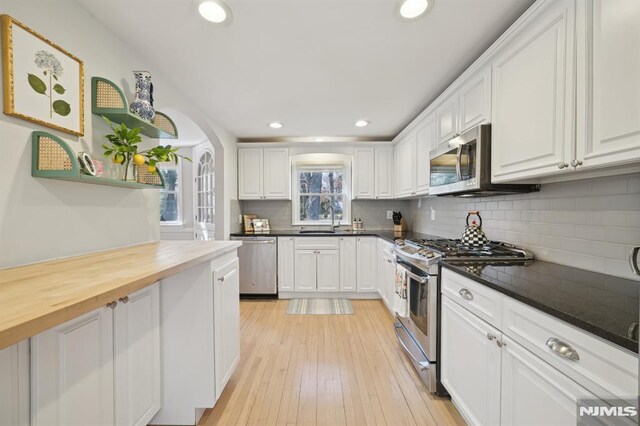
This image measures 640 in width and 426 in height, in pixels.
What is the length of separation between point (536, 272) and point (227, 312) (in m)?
1.84

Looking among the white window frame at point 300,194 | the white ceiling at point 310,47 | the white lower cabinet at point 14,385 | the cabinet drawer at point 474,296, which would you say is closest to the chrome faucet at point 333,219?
the white window frame at point 300,194

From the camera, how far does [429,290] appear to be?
5.98 feet

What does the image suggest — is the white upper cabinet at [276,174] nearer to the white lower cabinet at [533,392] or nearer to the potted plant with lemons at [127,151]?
the potted plant with lemons at [127,151]

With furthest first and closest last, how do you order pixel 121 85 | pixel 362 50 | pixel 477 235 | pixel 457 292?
pixel 477 235 → pixel 362 50 → pixel 121 85 → pixel 457 292

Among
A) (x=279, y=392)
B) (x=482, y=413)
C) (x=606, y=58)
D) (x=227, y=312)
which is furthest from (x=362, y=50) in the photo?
(x=279, y=392)

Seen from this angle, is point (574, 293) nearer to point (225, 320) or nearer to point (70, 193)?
point (225, 320)

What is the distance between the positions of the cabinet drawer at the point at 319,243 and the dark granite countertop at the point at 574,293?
2.22m

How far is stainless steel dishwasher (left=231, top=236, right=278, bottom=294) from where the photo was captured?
3727mm

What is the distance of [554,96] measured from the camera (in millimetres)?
1220

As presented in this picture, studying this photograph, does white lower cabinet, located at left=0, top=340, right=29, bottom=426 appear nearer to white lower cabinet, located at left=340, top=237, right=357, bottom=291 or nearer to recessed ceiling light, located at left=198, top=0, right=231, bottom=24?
→ recessed ceiling light, located at left=198, top=0, right=231, bottom=24

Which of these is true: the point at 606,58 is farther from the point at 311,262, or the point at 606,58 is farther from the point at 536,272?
the point at 311,262

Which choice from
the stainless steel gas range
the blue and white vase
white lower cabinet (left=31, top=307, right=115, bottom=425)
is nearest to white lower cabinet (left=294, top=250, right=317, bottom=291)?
the stainless steel gas range

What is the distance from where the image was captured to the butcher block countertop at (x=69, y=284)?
0.58m

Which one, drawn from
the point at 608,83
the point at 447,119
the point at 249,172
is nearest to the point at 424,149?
the point at 447,119
